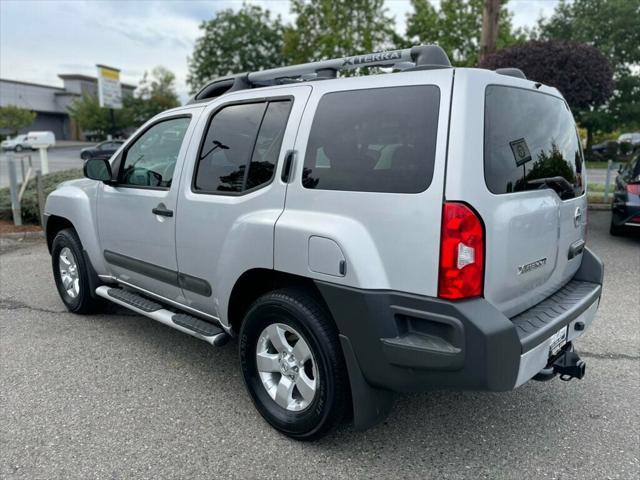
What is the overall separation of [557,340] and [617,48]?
121ft

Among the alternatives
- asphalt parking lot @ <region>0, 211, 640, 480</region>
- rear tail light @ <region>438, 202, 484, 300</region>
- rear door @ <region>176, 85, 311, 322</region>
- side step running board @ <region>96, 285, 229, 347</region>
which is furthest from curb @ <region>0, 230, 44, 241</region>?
rear tail light @ <region>438, 202, 484, 300</region>

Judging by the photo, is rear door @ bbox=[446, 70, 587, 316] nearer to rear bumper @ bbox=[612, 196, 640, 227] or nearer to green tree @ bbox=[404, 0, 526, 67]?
rear bumper @ bbox=[612, 196, 640, 227]

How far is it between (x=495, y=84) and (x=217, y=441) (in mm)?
2287

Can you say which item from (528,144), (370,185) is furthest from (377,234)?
(528,144)

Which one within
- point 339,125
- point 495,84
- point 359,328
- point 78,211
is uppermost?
point 495,84

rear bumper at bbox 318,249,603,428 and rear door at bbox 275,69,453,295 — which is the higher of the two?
rear door at bbox 275,69,453,295

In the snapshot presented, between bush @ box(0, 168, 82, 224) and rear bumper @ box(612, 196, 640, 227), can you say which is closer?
rear bumper @ box(612, 196, 640, 227)

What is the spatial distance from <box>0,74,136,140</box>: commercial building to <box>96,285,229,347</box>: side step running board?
65.1 m

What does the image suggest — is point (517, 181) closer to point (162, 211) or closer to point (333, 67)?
point (333, 67)

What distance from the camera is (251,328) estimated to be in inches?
113

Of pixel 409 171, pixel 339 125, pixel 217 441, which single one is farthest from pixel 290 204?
pixel 217 441

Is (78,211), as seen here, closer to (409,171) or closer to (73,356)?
(73,356)

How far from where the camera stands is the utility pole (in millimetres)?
10148

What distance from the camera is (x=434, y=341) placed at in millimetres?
2217
